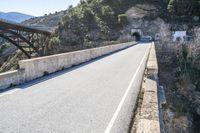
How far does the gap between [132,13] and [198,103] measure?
3170 inches

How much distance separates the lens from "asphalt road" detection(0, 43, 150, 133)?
6.45 m

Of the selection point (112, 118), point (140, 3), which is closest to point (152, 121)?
point (112, 118)

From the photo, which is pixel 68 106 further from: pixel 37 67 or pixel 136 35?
pixel 136 35

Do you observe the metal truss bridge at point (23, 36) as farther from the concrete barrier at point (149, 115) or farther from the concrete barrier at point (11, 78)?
the concrete barrier at point (149, 115)

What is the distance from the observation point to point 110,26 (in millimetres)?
90062

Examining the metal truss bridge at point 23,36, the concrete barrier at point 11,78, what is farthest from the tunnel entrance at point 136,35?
the concrete barrier at point 11,78

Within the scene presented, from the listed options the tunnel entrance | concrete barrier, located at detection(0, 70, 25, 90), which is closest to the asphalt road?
concrete barrier, located at detection(0, 70, 25, 90)

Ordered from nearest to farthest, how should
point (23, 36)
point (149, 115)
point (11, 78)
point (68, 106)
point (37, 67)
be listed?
point (149, 115) → point (68, 106) → point (11, 78) → point (37, 67) → point (23, 36)

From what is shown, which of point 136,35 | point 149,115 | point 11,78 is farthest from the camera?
point 136,35

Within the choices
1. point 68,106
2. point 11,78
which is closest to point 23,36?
point 11,78

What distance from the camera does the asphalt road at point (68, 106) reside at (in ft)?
21.1

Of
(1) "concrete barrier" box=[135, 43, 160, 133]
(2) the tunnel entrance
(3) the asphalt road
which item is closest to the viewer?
(1) "concrete barrier" box=[135, 43, 160, 133]

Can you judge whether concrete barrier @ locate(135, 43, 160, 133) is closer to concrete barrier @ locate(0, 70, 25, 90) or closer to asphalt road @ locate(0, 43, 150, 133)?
asphalt road @ locate(0, 43, 150, 133)

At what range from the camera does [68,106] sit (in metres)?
8.15
